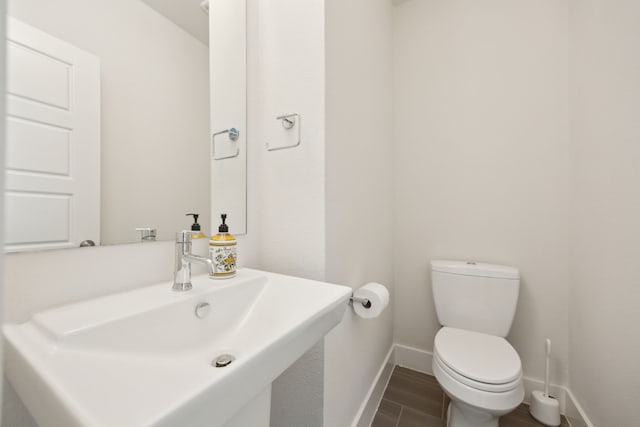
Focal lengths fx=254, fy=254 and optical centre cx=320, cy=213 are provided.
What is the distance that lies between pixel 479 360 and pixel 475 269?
47 centimetres

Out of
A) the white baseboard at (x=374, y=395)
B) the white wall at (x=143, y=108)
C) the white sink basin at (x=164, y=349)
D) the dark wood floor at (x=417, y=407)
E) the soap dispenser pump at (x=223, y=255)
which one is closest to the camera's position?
the white sink basin at (x=164, y=349)

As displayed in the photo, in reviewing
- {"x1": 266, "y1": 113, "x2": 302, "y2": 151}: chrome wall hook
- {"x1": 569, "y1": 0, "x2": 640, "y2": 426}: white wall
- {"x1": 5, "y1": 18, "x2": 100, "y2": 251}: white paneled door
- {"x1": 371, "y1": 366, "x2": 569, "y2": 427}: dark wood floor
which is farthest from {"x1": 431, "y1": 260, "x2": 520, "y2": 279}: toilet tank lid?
{"x1": 5, "y1": 18, "x2": 100, "y2": 251}: white paneled door

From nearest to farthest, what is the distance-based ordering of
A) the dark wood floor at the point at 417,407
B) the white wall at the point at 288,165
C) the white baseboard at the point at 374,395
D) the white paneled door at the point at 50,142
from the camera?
the white paneled door at the point at 50,142
the white wall at the point at 288,165
the white baseboard at the point at 374,395
the dark wood floor at the point at 417,407

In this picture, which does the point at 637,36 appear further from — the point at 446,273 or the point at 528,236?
the point at 446,273

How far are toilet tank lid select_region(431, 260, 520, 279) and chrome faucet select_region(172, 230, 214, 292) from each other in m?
1.25

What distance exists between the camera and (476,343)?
1.17m

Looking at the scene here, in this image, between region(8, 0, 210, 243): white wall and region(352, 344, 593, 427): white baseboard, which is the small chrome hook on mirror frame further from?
region(352, 344, 593, 427): white baseboard

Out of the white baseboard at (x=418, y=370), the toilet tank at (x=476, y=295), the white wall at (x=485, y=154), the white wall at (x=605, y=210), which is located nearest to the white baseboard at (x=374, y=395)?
the white baseboard at (x=418, y=370)

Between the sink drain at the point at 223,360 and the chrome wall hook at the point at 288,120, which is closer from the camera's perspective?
the sink drain at the point at 223,360

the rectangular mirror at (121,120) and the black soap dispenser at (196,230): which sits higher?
the rectangular mirror at (121,120)

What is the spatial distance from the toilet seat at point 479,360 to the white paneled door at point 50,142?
1.28 metres

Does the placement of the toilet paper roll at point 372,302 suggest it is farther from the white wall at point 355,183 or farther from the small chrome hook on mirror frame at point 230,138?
the small chrome hook on mirror frame at point 230,138

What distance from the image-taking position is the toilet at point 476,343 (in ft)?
3.08

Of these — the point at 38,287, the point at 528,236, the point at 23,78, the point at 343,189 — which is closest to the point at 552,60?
the point at 528,236
